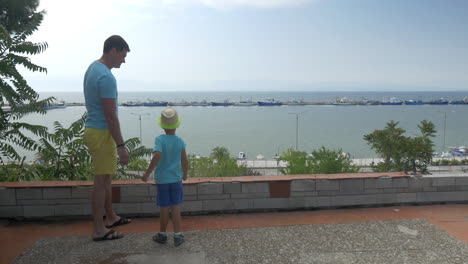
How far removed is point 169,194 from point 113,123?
85 centimetres

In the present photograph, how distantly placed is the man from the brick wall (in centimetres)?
63

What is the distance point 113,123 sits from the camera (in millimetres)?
2939

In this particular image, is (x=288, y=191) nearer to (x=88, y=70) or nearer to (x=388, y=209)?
(x=388, y=209)

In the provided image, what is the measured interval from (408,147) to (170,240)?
13244 millimetres

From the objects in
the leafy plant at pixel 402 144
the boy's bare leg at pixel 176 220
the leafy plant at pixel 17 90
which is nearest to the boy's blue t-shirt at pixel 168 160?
the boy's bare leg at pixel 176 220

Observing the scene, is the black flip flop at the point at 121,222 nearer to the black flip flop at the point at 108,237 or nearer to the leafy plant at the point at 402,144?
the black flip flop at the point at 108,237

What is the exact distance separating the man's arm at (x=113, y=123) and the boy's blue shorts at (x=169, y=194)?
0.44 meters

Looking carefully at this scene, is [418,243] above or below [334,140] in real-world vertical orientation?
above

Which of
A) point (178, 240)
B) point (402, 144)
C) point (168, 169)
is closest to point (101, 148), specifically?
point (168, 169)

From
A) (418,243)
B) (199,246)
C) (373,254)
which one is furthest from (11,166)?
(418,243)

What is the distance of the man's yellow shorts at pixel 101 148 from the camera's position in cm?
303

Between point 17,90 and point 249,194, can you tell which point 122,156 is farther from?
point 17,90

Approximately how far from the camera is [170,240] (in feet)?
10.5

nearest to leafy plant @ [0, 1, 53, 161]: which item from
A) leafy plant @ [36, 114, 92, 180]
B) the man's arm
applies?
leafy plant @ [36, 114, 92, 180]
